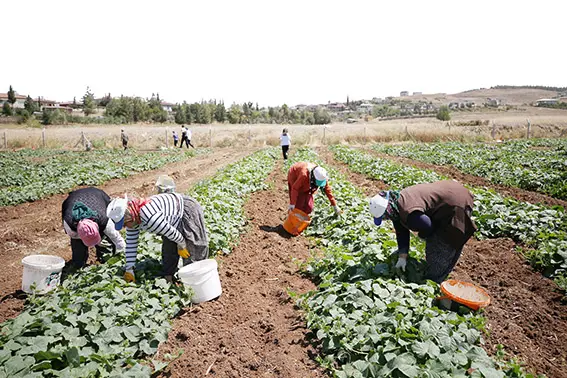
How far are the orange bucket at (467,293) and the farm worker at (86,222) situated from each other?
3.84 meters

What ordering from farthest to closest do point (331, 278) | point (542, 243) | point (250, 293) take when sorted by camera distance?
1. point (542, 243)
2. point (250, 293)
3. point (331, 278)

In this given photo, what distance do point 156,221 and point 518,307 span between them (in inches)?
159

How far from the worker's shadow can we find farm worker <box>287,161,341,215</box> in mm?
494

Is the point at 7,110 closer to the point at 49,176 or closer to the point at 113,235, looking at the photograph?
the point at 49,176

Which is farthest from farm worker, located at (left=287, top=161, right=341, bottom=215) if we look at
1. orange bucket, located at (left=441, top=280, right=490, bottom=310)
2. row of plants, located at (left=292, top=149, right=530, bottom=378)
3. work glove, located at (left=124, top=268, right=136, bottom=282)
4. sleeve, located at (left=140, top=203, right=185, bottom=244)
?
work glove, located at (left=124, top=268, right=136, bottom=282)

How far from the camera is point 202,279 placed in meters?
4.14

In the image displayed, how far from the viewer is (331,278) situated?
430 cm

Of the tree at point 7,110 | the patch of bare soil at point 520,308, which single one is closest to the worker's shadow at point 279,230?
the patch of bare soil at point 520,308

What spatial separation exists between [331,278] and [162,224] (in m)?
2.02

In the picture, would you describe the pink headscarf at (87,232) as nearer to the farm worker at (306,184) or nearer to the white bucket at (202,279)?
the white bucket at (202,279)

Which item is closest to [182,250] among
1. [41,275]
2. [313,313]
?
[313,313]

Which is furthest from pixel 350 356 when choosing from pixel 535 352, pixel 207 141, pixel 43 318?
pixel 207 141

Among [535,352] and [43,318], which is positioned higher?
[43,318]

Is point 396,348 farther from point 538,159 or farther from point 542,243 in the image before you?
point 538,159
